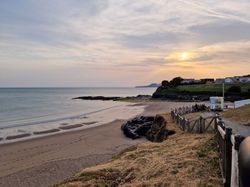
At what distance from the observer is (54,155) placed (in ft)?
74.0

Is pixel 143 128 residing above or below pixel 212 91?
below

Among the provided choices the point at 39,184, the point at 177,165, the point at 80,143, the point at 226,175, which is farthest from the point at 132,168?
the point at 80,143

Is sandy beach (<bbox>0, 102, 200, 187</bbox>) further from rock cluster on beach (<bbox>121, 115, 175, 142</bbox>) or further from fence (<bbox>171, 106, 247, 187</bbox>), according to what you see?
fence (<bbox>171, 106, 247, 187</bbox>)

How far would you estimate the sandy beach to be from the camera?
56.5 ft

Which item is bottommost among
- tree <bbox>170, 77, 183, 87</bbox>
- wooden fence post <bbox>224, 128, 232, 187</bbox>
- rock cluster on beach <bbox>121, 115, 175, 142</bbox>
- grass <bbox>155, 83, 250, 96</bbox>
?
rock cluster on beach <bbox>121, 115, 175, 142</bbox>

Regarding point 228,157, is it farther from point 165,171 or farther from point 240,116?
point 240,116

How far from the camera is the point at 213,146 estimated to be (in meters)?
12.1

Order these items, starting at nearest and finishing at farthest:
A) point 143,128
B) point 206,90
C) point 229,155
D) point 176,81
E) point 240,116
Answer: point 229,155 → point 240,116 → point 143,128 → point 206,90 → point 176,81

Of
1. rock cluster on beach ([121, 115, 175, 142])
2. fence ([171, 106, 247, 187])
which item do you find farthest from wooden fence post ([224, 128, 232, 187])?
rock cluster on beach ([121, 115, 175, 142])

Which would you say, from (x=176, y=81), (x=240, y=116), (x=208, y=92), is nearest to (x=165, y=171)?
(x=240, y=116)

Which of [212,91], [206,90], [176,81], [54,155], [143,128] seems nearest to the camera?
[54,155]

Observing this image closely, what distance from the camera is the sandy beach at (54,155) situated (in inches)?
677

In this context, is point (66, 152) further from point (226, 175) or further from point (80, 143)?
point (226, 175)

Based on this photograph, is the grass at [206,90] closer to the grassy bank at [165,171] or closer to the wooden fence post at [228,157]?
the grassy bank at [165,171]
